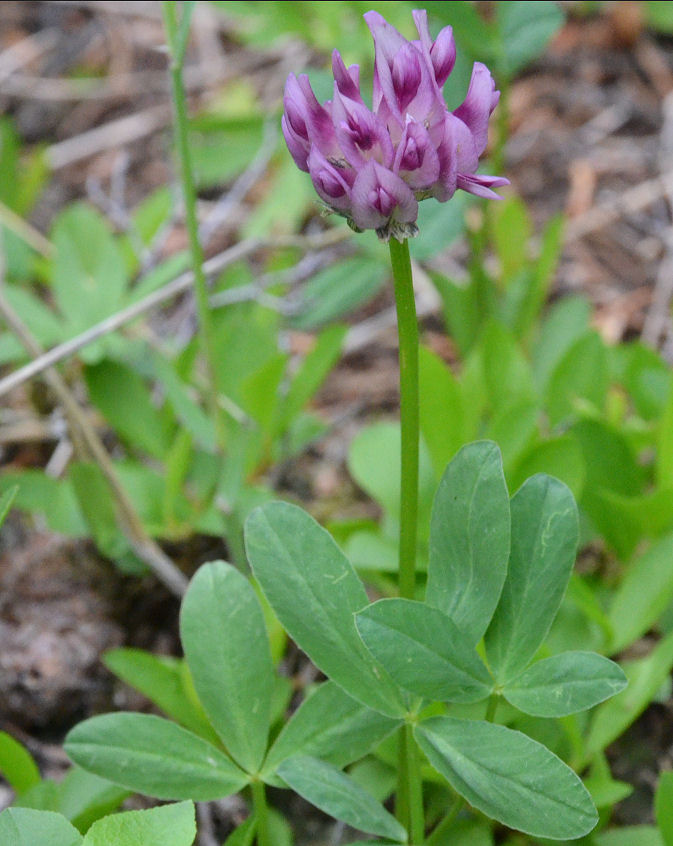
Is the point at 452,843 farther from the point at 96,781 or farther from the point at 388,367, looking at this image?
the point at 388,367

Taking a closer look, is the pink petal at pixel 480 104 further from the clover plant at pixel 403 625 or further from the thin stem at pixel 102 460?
the thin stem at pixel 102 460

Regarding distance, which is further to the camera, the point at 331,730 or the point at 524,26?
the point at 524,26

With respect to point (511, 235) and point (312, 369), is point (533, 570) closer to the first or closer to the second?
point (312, 369)

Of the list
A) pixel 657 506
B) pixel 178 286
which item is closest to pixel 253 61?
pixel 178 286

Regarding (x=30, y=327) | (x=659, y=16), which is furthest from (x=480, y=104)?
(x=659, y=16)

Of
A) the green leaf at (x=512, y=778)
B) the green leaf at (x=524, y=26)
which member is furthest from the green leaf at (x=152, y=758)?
the green leaf at (x=524, y=26)
